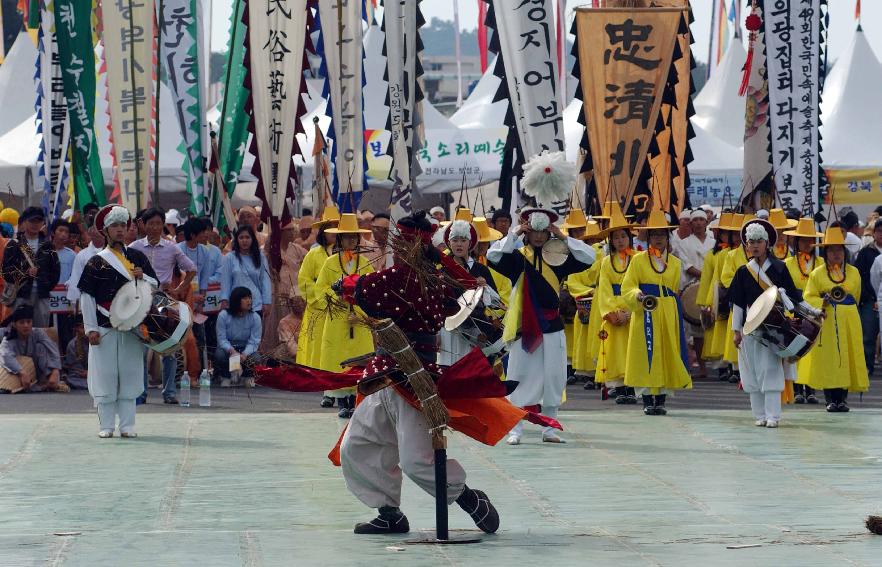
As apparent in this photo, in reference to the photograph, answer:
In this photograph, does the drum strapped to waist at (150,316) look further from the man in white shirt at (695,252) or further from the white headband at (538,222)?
the man in white shirt at (695,252)

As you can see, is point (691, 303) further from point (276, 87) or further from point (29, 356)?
point (29, 356)

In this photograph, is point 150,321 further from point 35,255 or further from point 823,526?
point 823,526

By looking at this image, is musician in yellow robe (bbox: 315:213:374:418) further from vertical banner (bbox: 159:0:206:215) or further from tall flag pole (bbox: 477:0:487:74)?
tall flag pole (bbox: 477:0:487:74)

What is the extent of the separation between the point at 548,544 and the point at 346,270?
6.52 m

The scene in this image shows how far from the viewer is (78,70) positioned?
16422mm

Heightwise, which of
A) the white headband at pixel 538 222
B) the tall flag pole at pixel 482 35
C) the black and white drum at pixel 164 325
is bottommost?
the black and white drum at pixel 164 325

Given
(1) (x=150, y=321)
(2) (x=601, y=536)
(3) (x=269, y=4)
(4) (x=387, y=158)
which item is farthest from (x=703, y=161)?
(2) (x=601, y=536)

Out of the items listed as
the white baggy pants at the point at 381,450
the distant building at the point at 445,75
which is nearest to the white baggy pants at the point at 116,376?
the white baggy pants at the point at 381,450

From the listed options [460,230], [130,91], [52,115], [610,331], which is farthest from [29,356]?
[460,230]

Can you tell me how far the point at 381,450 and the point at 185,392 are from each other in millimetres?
7032

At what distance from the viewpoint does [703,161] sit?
25406mm

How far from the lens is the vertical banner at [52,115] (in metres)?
16.8

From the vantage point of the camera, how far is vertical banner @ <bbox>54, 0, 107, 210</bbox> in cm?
1634

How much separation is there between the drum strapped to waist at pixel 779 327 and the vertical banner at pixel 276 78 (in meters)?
5.37
